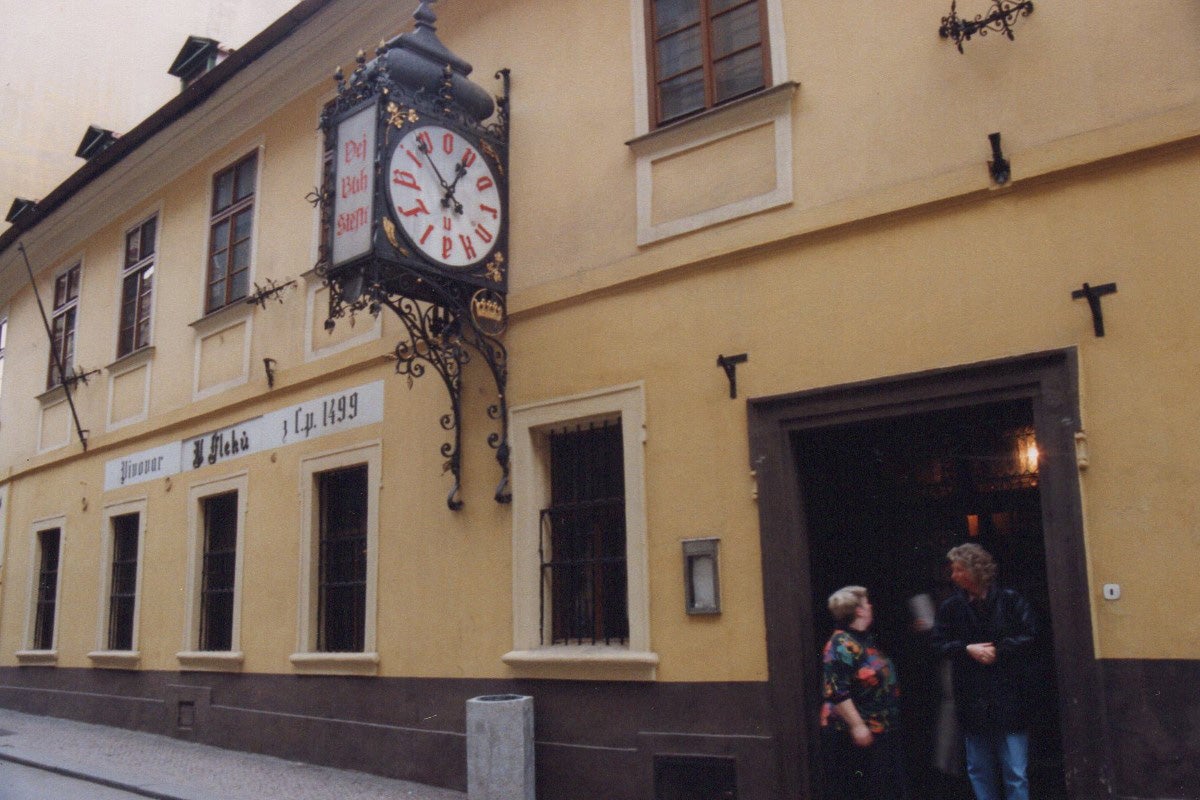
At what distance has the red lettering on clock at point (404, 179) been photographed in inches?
308

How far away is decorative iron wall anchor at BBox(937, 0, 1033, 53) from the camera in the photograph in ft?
20.5

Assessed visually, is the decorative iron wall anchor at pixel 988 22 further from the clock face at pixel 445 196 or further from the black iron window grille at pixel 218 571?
the black iron window grille at pixel 218 571

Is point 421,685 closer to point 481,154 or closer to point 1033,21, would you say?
point 481,154

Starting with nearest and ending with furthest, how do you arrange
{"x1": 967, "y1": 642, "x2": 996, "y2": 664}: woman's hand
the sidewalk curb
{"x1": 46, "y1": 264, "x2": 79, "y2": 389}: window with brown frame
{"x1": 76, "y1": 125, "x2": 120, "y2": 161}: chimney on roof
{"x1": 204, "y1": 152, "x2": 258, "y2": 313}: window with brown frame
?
{"x1": 967, "y1": 642, "x2": 996, "y2": 664}: woman's hand → the sidewalk curb → {"x1": 204, "y1": 152, "x2": 258, "y2": 313}: window with brown frame → {"x1": 46, "y1": 264, "x2": 79, "y2": 389}: window with brown frame → {"x1": 76, "y1": 125, "x2": 120, "y2": 161}: chimney on roof

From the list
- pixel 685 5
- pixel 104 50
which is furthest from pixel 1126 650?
pixel 104 50

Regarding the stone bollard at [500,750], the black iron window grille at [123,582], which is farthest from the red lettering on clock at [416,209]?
the black iron window grille at [123,582]

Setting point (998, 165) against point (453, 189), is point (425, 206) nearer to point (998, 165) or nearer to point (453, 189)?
point (453, 189)

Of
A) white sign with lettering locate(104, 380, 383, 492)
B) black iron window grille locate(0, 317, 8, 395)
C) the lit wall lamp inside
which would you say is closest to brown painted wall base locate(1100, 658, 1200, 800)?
the lit wall lamp inside

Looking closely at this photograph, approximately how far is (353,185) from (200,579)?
584cm

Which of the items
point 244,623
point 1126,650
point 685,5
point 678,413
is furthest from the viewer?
point 244,623

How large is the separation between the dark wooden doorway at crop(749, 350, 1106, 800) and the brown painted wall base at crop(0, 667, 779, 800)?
0.45 meters

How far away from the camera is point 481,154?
868cm

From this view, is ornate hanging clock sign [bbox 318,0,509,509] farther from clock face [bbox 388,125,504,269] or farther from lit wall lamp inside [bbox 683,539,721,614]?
lit wall lamp inside [bbox 683,539,721,614]

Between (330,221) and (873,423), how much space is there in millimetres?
4154
